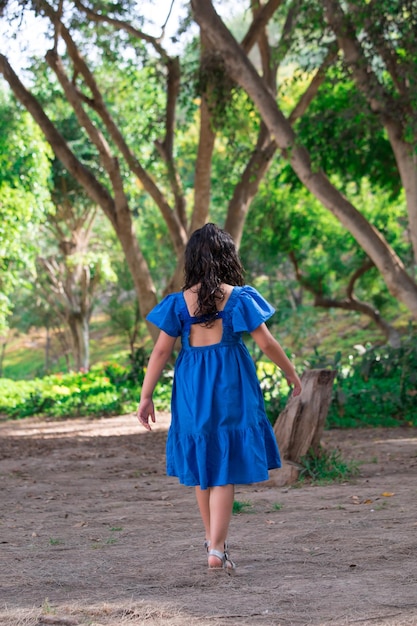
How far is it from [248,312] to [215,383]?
42 centimetres

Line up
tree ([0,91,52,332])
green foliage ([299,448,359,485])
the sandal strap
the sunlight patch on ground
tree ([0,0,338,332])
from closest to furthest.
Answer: the sandal strap, green foliage ([299,448,359,485]), the sunlight patch on ground, tree ([0,0,338,332]), tree ([0,91,52,332])

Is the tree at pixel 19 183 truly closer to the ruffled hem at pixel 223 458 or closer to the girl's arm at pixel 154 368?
the girl's arm at pixel 154 368

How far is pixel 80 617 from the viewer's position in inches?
148

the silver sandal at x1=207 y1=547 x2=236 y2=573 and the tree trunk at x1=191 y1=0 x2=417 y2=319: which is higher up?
the tree trunk at x1=191 y1=0 x2=417 y2=319

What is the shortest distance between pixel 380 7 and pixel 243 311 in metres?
8.23

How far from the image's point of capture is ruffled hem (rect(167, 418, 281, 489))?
465 centimetres

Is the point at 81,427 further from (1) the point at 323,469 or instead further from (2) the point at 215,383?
(2) the point at 215,383

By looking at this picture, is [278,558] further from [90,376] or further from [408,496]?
[90,376]

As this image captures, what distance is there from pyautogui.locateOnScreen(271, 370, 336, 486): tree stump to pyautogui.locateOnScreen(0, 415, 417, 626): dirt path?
0.39 metres

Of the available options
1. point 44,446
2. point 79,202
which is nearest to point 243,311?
point 44,446

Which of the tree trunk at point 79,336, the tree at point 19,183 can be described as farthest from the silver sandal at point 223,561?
the tree trunk at point 79,336

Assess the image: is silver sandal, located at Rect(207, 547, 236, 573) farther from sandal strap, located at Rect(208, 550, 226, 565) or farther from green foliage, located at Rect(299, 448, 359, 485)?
green foliage, located at Rect(299, 448, 359, 485)

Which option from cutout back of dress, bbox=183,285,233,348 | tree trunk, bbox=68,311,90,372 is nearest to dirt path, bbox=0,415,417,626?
cutout back of dress, bbox=183,285,233,348

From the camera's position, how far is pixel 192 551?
5.25 m
